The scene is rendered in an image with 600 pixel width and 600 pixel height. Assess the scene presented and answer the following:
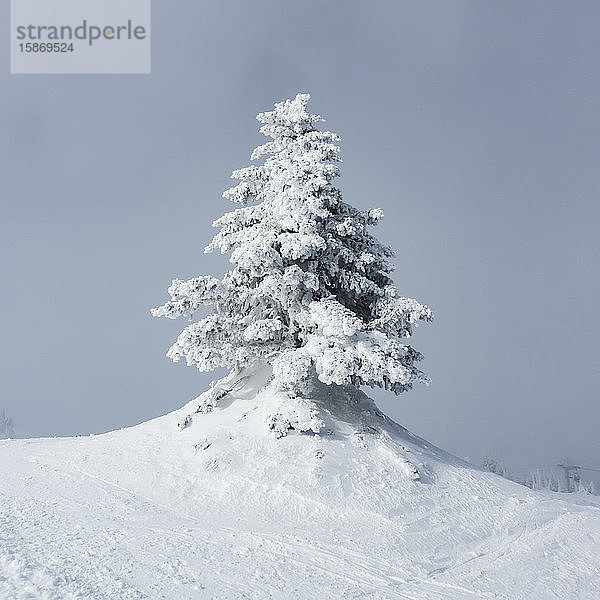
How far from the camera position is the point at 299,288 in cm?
1927

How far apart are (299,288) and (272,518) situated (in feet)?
27.2

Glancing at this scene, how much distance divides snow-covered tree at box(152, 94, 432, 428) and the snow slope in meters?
2.12

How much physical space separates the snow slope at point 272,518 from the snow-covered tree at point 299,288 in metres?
2.12

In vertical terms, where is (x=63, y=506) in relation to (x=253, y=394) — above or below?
below

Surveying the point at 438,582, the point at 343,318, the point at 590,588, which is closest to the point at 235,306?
the point at 343,318

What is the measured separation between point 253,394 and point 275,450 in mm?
3811

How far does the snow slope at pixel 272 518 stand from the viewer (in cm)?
973

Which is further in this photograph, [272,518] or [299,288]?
[299,288]

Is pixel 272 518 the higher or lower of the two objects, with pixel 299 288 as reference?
lower

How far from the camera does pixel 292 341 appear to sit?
2003cm

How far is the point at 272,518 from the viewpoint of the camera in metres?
13.7

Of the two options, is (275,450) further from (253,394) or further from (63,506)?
(63,506)

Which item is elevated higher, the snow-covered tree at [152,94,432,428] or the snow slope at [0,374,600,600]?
the snow-covered tree at [152,94,432,428]

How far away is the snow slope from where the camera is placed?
31.9 ft
